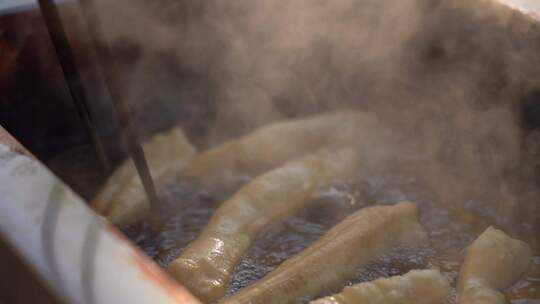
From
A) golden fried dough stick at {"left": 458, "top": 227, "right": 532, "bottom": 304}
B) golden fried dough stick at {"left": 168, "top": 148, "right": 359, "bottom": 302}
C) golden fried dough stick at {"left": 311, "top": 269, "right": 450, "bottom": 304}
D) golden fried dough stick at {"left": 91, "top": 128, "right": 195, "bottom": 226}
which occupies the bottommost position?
golden fried dough stick at {"left": 91, "top": 128, "right": 195, "bottom": 226}

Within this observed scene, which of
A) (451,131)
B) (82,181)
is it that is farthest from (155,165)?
(451,131)

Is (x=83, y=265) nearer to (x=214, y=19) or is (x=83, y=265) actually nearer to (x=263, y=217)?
(x=263, y=217)

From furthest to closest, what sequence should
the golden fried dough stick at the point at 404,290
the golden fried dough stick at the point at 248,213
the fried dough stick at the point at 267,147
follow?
the fried dough stick at the point at 267,147, the golden fried dough stick at the point at 248,213, the golden fried dough stick at the point at 404,290

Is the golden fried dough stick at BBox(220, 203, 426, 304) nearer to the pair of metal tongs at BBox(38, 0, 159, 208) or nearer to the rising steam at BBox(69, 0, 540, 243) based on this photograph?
the rising steam at BBox(69, 0, 540, 243)

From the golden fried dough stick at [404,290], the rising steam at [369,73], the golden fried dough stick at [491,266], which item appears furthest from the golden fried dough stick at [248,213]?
the golden fried dough stick at [491,266]

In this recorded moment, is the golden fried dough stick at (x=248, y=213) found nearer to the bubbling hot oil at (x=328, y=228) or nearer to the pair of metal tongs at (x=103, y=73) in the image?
the bubbling hot oil at (x=328, y=228)

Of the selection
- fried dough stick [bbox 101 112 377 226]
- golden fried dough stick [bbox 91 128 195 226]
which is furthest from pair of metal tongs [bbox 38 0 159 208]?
fried dough stick [bbox 101 112 377 226]
